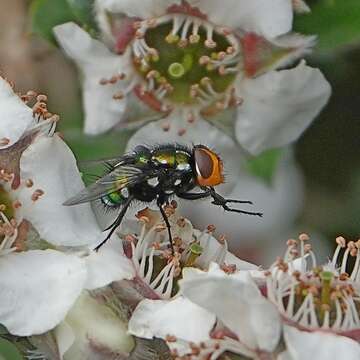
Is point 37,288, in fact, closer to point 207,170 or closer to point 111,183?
point 111,183

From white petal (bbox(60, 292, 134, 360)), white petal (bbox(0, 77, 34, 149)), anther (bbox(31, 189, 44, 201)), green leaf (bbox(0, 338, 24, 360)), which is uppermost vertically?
white petal (bbox(0, 77, 34, 149))

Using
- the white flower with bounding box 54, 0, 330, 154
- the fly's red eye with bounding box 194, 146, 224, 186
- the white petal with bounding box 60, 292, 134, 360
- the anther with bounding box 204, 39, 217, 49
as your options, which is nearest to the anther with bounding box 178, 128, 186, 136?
the white flower with bounding box 54, 0, 330, 154

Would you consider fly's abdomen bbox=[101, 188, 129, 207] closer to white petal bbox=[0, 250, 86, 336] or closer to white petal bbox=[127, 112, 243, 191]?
white petal bbox=[0, 250, 86, 336]

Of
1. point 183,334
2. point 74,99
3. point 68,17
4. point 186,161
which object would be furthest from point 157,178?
point 74,99

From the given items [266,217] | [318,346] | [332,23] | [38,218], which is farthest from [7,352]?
[266,217]

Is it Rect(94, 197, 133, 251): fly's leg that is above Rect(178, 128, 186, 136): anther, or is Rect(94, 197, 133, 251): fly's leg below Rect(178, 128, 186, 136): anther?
above

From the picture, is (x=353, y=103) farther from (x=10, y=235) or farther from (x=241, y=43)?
(x=10, y=235)
